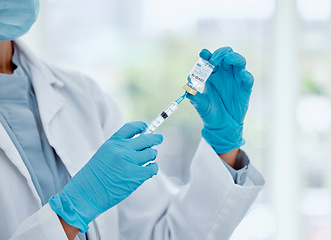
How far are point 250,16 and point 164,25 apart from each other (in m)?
0.50

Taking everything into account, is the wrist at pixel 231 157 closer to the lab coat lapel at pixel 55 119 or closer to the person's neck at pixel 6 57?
the lab coat lapel at pixel 55 119

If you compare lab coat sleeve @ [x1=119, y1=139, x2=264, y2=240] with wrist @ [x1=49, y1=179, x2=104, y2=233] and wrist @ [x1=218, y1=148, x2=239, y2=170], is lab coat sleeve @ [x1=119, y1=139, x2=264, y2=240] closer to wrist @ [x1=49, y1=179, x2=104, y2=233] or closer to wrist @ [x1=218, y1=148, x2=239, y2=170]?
wrist @ [x1=218, y1=148, x2=239, y2=170]

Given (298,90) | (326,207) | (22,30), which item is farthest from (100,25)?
(326,207)

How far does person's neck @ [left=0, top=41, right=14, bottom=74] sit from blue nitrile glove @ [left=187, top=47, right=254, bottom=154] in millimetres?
518

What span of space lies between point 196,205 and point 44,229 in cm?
44

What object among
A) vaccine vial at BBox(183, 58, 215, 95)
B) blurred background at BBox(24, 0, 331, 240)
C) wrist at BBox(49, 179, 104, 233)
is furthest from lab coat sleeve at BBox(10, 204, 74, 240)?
blurred background at BBox(24, 0, 331, 240)

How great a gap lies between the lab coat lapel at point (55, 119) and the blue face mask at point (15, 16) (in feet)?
0.46

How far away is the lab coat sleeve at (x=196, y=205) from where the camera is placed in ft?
3.31

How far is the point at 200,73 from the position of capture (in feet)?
2.99

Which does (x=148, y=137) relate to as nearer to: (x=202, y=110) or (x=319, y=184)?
(x=202, y=110)

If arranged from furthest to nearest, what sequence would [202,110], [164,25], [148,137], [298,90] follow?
[164,25] → [298,90] → [202,110] → [148,137]

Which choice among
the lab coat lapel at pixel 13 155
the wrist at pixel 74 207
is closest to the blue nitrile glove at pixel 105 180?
the wrist at pixel 74 207

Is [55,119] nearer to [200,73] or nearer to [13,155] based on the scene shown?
[13,155]

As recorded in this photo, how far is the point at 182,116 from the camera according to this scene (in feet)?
7.38
